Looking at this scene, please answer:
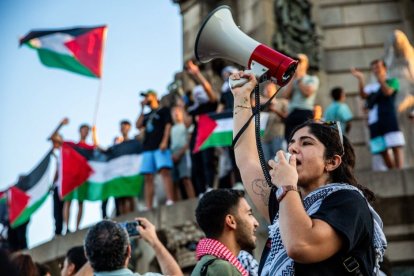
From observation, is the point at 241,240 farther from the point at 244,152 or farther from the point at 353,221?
the point at 353,221

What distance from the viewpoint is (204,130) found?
453 inches

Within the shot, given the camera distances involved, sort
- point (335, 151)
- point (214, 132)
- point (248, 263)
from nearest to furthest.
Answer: point (335, 151) → point (248, 263) → point (214, 132)

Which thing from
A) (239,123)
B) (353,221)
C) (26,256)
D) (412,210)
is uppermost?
(239,123)

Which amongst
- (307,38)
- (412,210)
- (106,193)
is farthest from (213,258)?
(307,38)

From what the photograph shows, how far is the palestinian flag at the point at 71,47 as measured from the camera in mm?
15828

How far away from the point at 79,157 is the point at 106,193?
894 mm

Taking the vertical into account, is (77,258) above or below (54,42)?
below

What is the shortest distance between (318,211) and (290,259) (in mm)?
266

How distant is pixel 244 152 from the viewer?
4.40 meters

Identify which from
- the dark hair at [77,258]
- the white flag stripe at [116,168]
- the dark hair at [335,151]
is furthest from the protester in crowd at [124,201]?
the dark hair at [335,151]

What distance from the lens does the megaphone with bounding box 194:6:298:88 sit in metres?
4.16

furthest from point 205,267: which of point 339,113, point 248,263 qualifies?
point 339,113

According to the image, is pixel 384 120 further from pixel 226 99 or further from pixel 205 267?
pixel 205 267

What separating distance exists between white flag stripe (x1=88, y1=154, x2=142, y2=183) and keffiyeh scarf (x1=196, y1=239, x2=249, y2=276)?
305 inches
